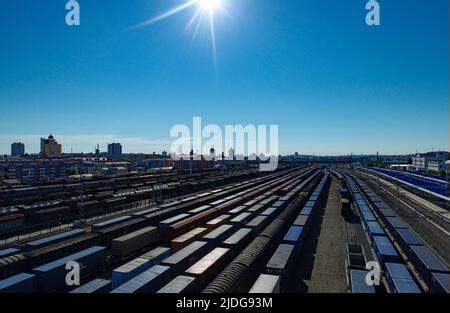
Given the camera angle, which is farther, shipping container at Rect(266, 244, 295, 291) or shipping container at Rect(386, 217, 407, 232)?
shipping container at Rect(386, 217, 407, 232)

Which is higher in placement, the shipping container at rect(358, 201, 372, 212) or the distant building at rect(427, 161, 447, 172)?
the distant building at rect(427, 161, 447, 172)

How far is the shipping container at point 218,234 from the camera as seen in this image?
28.8m

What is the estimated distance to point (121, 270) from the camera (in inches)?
819

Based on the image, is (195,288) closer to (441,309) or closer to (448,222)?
(441,309)

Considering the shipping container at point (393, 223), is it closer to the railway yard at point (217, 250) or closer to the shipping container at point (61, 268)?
the railway yard at point (217, 250)

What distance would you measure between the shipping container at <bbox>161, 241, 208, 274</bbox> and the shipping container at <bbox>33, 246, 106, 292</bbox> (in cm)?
767

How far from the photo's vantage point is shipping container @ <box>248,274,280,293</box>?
1752 cm

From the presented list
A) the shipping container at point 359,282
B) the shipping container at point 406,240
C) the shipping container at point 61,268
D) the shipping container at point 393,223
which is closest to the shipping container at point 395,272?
the shipping container at point 359,282

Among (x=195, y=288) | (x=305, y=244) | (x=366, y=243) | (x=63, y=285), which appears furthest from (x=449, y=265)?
(x=63, y=285)

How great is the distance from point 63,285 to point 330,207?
173 ft

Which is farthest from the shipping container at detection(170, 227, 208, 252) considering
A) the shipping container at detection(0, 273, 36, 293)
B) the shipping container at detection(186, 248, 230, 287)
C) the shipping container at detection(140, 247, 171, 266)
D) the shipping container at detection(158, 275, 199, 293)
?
the shipping container at detection(0, 273, 36, 293)

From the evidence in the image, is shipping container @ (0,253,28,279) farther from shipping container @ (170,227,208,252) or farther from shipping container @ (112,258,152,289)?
shipping container @ (170,227,208,252)

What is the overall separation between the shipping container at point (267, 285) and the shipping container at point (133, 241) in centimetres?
1575

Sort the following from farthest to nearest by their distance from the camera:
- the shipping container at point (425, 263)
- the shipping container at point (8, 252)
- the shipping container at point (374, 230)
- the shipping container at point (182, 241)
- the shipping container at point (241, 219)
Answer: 1. the shipping container at point (241, 219)
2. the shipping container at point (374, 230)
3. the shipping container at point (182, 241)
4. the shipping container at point (8, 252)
5. the shipping container at point (425, 263)
